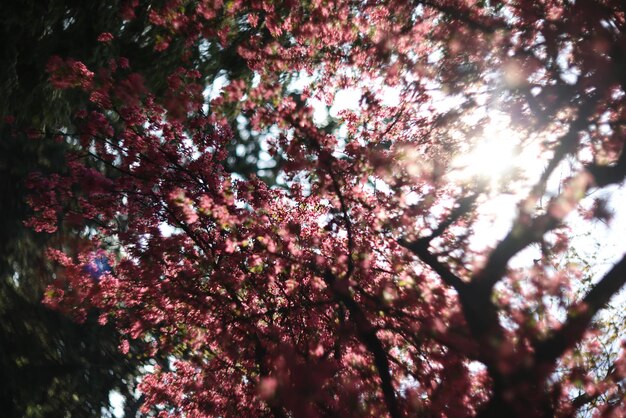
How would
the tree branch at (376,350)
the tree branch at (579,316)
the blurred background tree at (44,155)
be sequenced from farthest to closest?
the blurred background tree at (44,155) → the tree branch at (376,350) → the tree branch at (579,316)

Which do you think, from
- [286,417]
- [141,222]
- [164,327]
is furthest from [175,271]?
[286,417]

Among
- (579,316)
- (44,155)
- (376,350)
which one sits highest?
(44,155)

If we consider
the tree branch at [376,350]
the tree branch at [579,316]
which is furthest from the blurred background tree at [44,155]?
the tree branch at [579,316]

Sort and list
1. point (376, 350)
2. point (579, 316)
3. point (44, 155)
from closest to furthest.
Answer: point (579, 316), point (376, 350), point (44, 155)

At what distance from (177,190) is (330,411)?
17.5 feet

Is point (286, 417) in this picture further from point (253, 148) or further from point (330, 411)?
point (253, 148)

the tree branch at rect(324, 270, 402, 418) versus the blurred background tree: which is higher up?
the blurred background tree

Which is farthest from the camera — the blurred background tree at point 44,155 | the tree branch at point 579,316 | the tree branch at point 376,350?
the blurred background tree at point 44,155

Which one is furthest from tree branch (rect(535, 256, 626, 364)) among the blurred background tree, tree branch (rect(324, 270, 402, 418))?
the blurred background tree

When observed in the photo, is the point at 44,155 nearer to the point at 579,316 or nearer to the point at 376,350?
the point at 376,350

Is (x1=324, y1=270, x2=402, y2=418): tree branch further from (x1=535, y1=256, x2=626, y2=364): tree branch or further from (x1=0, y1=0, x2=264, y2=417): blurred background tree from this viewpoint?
(x1=0, y1=0, x2=264, y2=417): blurred background tree

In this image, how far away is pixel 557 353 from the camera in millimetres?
3611

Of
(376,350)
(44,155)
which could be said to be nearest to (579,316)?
(376,350)

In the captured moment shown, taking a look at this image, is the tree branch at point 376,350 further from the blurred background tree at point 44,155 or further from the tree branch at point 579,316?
the blurred background tree at point 44,155
